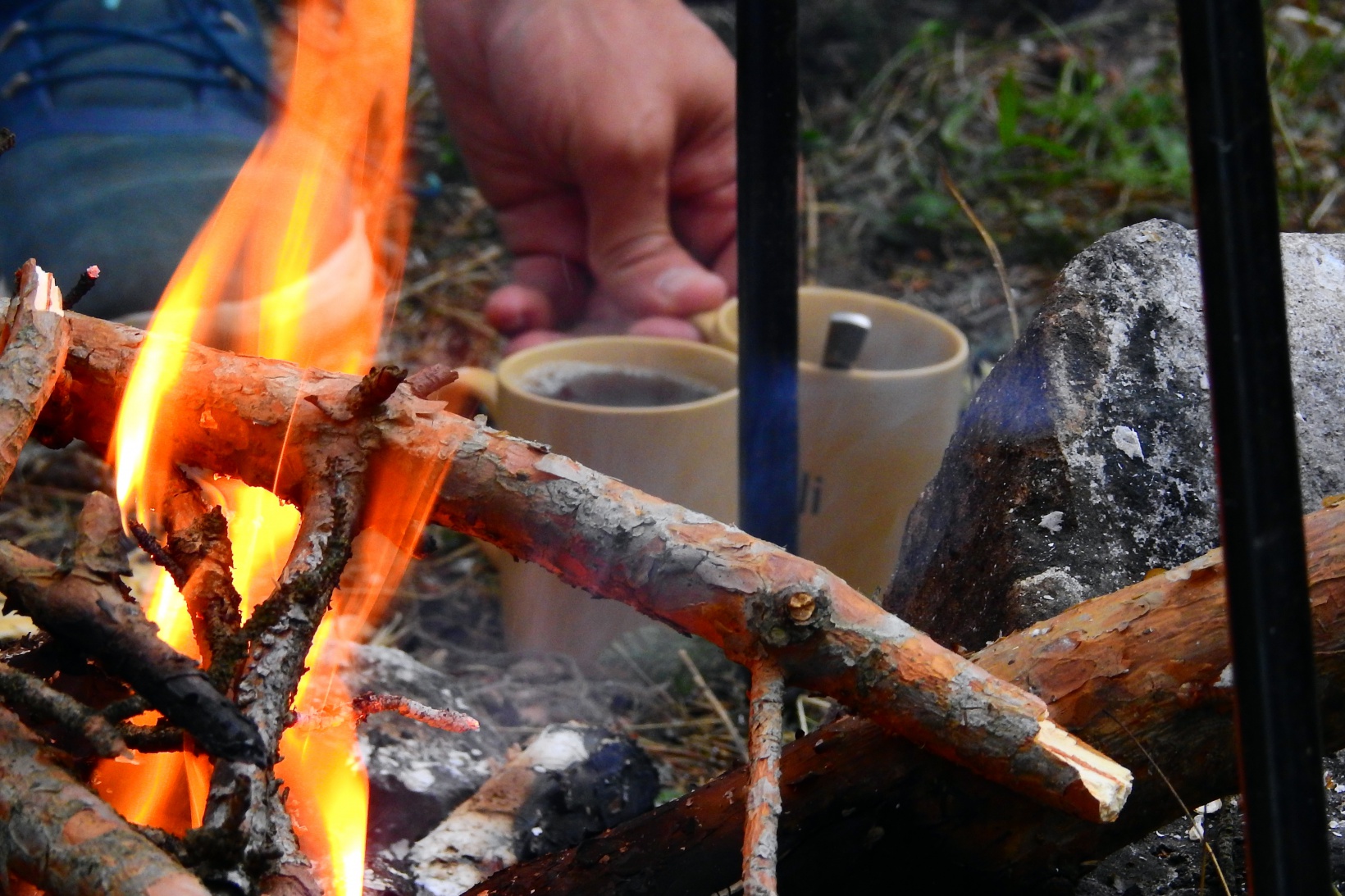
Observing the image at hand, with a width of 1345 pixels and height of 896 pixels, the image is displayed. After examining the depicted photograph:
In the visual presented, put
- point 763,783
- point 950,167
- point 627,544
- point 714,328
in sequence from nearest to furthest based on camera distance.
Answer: point 763,783 < point 627,544 < point 714,328 < point 950,167

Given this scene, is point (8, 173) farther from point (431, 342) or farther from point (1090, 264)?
point (1090, 264)

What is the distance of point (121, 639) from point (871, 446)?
41.0 inches


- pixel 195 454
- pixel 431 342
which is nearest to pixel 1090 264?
pixel 195 454

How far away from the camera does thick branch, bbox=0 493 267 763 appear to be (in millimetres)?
638

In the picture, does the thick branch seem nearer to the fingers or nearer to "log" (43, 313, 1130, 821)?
"log" (43, 313, 1130, 821)

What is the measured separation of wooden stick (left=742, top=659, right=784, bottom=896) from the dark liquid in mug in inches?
30.8

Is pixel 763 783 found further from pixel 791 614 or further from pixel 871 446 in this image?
pixel 871 446

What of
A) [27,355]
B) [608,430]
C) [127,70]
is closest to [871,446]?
[608,430]

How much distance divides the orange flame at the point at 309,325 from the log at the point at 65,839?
110 mm

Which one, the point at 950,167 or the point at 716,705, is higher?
the point at 950,167

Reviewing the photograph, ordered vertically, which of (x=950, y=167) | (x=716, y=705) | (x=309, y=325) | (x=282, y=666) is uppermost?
(x=950, y=167)

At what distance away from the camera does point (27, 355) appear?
2.64ft

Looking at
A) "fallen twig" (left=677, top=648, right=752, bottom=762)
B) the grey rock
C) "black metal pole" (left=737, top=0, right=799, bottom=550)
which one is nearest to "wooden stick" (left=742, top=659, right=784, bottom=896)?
the grey rock

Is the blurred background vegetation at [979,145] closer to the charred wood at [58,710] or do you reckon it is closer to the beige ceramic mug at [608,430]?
the beige ceramic mug at [608,430]
